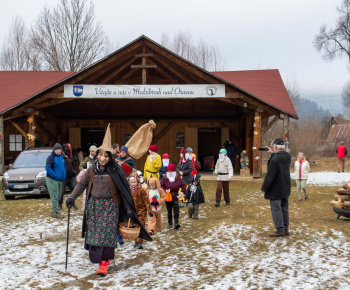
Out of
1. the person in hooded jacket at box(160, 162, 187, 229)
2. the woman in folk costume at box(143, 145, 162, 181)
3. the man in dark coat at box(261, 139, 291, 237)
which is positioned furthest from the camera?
the woman in folk costume at box(143, 145, 162, 181)

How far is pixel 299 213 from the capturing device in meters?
10.2

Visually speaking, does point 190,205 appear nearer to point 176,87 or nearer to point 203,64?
point 176,87

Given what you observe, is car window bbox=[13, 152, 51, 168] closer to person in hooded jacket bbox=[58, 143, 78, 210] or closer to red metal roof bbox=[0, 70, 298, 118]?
person in hooded jacket bbox=[58, 143, 78, 210]

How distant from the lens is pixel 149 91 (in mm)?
16156

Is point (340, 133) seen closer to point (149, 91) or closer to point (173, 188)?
point (149, 91)

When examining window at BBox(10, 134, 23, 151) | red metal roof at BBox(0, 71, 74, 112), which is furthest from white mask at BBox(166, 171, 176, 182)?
window at BBox(10, 134, 23, 151)

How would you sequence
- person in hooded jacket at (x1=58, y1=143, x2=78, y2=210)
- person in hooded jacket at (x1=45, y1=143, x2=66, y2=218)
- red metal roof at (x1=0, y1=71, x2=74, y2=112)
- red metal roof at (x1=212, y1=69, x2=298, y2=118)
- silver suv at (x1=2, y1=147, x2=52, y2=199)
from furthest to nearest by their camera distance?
red metal roof at (x1=0, y1=71, x2=74, y2=112), red metal roof at (x1=212, y1=69, x2=298, y2=118), silver suv at (x1=2, y1=147, x2=52, y2=199), person in hooded jacket at (x1=58, y1=143, x2=78, y2=210), person in hooded jacket at (x1=45, y1=143, x2=66, y2=218)

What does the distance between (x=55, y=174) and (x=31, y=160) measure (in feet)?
15.2

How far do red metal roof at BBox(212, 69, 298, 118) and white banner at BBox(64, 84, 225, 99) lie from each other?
267 cm

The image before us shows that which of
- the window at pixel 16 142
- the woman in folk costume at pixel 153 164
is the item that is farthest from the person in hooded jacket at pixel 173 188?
the window at pixel 16 142

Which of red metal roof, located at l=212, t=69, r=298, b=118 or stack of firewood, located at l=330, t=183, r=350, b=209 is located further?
red metal roof, located at l=212, t=69, r=298, b=118

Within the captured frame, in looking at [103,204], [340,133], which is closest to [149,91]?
[103,204]

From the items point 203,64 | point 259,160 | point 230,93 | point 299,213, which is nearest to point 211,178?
point 259,160

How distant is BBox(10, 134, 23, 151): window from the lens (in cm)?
2216
